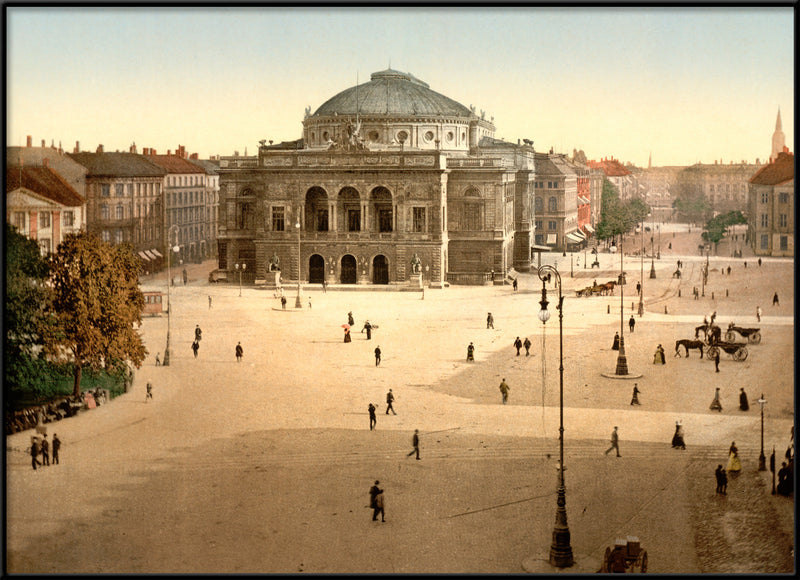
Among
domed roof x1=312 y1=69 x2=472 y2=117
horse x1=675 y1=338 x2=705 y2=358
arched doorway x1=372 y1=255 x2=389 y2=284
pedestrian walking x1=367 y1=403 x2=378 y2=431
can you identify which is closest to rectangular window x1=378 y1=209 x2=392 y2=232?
arched doorway x1=372 y1=255 x2=389 y2=284

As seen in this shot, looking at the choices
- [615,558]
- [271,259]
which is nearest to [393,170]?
[271,259]

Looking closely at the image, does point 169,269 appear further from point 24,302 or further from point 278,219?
point 278,219

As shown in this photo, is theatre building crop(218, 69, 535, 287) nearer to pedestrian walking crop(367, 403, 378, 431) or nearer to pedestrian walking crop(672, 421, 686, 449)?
pedestrian walking crop(367, 403, 378, 431)

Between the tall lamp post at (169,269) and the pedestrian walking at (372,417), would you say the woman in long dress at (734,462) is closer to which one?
the pedestrian walking at (372,417)

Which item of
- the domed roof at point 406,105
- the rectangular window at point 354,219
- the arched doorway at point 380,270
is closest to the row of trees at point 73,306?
the domed roof at point 406,105

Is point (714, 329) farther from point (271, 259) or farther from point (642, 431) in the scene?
point (271, 259)

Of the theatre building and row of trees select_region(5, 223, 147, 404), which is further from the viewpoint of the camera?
the theatre building

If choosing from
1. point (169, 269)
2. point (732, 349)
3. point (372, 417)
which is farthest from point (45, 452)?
point (732, 349)
